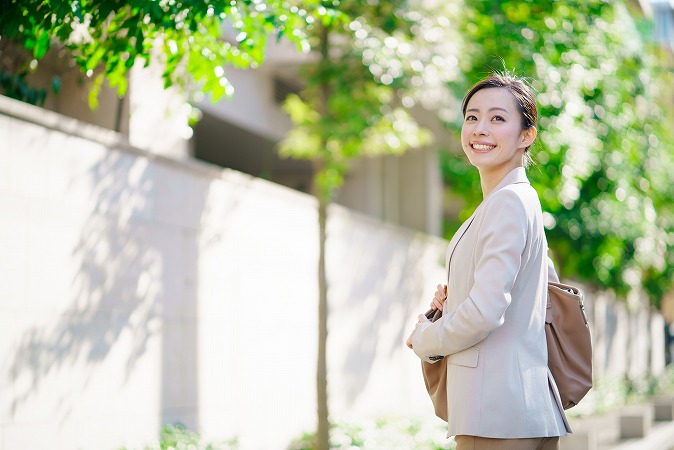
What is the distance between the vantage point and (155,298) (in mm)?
9016

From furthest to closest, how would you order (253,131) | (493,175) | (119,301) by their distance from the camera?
(253,131), (119,301), (493,175)

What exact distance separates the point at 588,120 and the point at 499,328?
9.12m

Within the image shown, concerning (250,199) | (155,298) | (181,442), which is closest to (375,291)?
(250,199)

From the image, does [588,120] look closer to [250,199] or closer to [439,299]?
[250,199]

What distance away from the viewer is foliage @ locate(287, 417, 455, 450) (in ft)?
34.4

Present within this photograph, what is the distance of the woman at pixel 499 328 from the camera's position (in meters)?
2.99

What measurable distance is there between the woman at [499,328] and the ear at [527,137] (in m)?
0.06

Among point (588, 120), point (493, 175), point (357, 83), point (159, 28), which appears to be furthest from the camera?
point (588, 120)

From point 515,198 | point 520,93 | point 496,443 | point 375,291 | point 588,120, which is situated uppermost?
point 588,120

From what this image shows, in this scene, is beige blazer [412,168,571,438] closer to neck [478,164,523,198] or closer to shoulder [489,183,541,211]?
shoulder [489,183,541,211]

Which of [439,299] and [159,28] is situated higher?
[159,28]

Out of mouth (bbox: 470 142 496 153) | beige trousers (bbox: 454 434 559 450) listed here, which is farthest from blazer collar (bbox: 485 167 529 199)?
beige trousers (bbox: 454 434 559 450)

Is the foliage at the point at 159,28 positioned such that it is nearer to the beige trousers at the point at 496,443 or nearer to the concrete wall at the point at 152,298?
the concrete wall at the point at 152,298

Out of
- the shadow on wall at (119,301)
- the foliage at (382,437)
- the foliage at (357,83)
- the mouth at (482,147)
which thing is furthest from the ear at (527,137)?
the foliage at (382,437)
